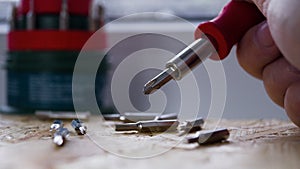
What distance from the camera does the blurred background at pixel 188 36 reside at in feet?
2.28

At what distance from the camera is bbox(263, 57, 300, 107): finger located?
38 cm

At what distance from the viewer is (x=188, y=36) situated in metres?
0.72

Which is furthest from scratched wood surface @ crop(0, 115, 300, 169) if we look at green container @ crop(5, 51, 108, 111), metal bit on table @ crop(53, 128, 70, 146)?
green container @ crop(5, 51, 108, 111)

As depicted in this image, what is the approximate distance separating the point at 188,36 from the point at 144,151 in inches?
17.8

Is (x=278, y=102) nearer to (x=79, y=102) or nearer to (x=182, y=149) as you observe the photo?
(x=182, y=149)

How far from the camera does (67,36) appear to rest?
22.3 inches

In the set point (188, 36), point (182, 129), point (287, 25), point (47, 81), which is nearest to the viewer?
point (287, 25)

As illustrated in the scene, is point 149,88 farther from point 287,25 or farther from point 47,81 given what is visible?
point 47,81

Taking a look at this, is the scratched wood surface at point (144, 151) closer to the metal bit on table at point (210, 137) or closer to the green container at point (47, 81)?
the metal bit on table at point (210, 137)

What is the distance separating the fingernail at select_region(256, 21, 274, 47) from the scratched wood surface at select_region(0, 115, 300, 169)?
82 millimetres

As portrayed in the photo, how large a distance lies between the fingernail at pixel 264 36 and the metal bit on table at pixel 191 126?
0.32 feet

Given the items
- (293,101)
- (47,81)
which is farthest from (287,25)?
(47,81)

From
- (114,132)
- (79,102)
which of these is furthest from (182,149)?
(79,102)

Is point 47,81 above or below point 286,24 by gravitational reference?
below
